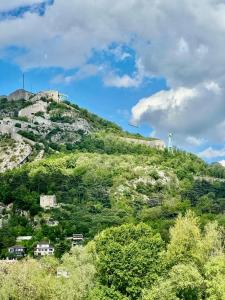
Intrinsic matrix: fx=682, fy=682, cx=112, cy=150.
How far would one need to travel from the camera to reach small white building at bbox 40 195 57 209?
152m

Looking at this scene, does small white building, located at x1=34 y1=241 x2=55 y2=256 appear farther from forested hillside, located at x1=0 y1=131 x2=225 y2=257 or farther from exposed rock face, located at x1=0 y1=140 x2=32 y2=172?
exposed rock face, located at x1=0 y1=140 x2=32 y2=172

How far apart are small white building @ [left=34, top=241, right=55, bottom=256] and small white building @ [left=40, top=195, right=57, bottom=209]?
2749 cm

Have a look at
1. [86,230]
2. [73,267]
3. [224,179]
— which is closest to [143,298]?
[73,267]

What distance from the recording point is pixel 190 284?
198ft

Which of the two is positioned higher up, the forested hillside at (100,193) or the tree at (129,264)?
the forested hillside at (100,193)

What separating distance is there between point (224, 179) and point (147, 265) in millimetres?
128179

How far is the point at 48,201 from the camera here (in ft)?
502

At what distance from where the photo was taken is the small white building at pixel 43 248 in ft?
389

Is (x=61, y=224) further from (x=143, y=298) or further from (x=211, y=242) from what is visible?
(x=143, y=298)

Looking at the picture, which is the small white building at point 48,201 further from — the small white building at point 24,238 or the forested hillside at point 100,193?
the small white building at point 24,238

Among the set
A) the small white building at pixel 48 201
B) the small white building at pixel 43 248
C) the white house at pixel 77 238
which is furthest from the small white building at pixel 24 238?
the small white building at pixel 48 201

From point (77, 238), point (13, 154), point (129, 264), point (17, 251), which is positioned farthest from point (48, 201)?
point (129, 264)

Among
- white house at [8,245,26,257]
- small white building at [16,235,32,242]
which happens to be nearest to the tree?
white house at [8,245,26,257]

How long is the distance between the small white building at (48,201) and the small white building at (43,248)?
2749cm
